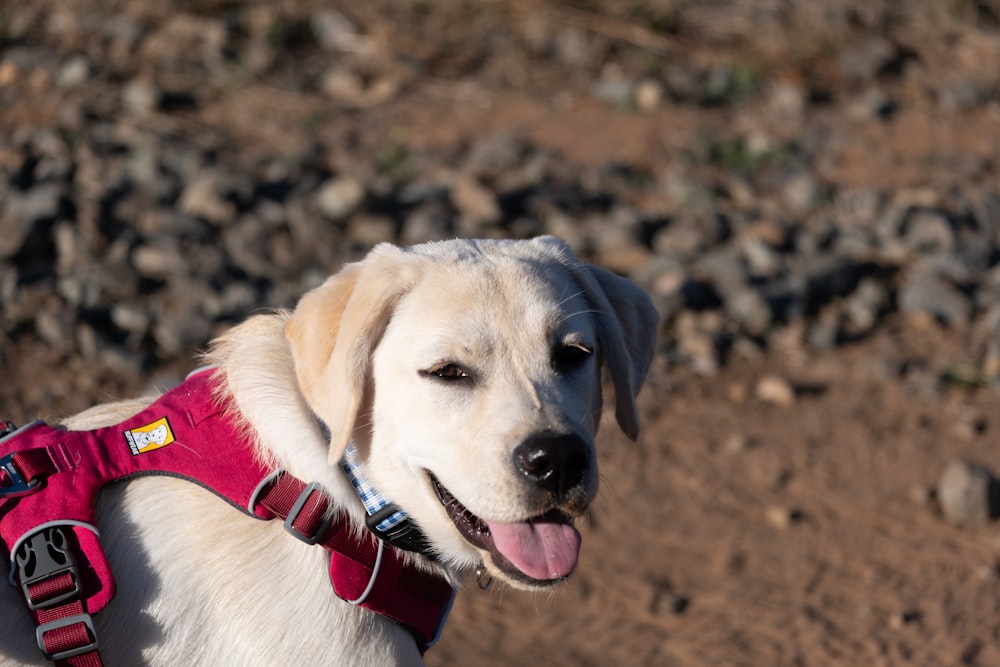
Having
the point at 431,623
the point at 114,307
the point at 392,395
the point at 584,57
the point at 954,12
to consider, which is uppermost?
the point at 392,395

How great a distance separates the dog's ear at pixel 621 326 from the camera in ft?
11.4

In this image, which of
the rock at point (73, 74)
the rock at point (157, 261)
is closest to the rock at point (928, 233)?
the rock at point (157, 261)

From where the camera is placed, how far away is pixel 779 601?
5.11 m

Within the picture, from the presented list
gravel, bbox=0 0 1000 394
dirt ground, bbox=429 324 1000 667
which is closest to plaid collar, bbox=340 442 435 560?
dirt ground, bbox=429 324 1000 667

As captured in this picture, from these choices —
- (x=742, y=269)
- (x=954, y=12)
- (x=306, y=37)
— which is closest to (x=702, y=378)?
(x=742, y=269)

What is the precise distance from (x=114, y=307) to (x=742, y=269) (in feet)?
12.9

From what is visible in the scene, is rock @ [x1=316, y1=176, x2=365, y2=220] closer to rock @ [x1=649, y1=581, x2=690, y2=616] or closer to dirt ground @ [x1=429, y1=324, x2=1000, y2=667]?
dirt ground @ [x1=429, y1=324, x2=1000, y2=667]

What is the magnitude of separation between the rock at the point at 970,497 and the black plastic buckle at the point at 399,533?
3370 millimetres

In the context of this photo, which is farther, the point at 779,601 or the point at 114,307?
the point at 114,307

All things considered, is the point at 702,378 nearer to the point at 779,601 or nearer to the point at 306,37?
the point at 779,601

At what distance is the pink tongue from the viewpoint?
3072mm

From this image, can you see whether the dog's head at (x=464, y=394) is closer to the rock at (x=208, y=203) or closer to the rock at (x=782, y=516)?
the rock at (x=782, y=516)

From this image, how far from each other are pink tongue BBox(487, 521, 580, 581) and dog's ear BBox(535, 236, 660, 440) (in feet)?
1.80

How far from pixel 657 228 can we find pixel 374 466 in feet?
17.2
